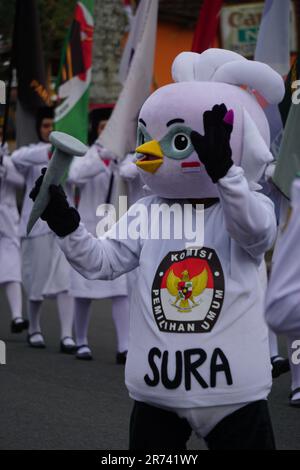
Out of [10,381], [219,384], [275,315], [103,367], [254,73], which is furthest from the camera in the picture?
[103,367]

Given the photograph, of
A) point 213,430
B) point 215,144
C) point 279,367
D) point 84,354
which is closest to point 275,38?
point 279,367

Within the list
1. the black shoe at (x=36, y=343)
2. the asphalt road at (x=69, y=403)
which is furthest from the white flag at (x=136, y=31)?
the asphalt road at (x=69, y=403)

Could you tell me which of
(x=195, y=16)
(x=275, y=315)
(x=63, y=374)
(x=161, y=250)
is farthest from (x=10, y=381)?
(x=195, y=16)

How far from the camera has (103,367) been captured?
29.7 ft

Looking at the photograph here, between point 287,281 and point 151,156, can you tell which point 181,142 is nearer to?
point 151,156

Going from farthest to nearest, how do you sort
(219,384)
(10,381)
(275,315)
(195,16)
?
(195,16)
(10,381)
(219,384)
(275,315)

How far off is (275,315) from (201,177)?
1216 mm

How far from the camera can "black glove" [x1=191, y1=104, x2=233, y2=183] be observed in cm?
393

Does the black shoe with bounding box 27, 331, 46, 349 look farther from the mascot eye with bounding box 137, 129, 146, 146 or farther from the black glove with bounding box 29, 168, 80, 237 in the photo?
the black glove with bounding box 29, 168, 80, 237

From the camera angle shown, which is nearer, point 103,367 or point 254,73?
point 254,73

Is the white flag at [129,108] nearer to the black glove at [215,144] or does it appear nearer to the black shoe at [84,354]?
the black shoe at [84,354]

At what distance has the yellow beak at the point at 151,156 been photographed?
4328 millimetres
